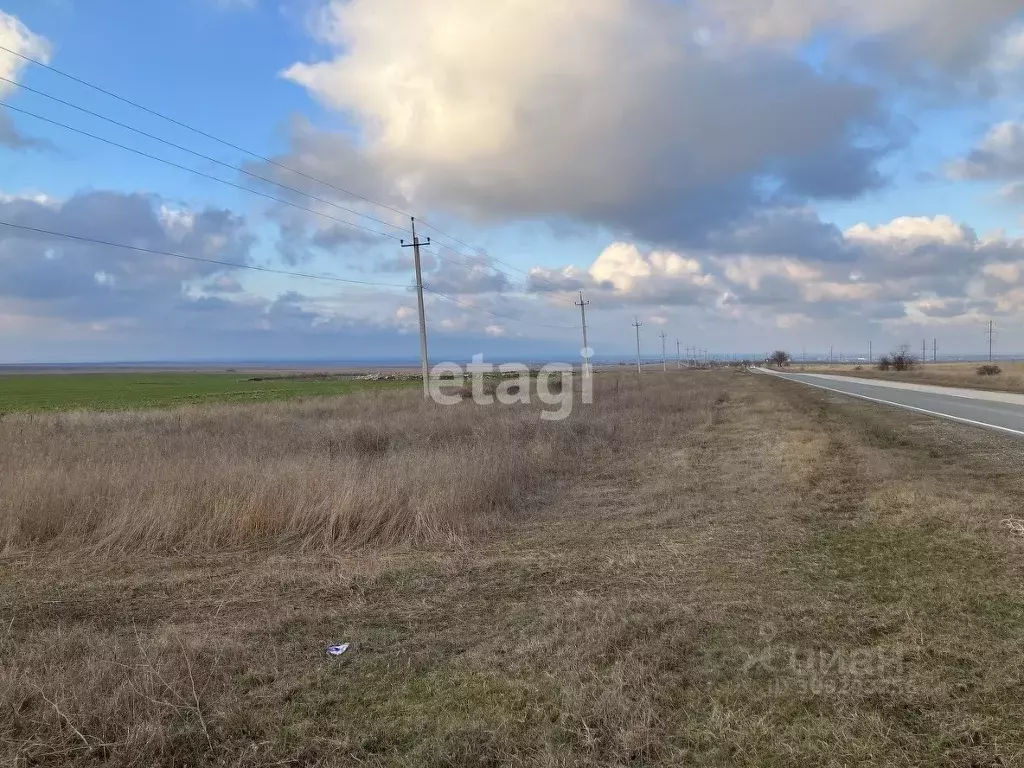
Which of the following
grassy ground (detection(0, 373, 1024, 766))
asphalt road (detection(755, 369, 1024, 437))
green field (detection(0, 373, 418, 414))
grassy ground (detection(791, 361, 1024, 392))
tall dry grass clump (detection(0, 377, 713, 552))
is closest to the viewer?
grassy ground (detection(0, 373, 1024, 766))

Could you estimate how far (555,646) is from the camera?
3.89 meters

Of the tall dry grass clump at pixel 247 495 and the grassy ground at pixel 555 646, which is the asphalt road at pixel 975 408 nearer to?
the grassy ground at pixel 555 646

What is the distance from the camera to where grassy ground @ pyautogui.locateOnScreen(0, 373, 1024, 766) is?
2.86 metres

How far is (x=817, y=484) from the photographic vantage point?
8.92 m

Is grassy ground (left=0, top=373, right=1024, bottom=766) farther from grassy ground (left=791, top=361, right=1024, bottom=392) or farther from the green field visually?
the green field

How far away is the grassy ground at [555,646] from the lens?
286 cm

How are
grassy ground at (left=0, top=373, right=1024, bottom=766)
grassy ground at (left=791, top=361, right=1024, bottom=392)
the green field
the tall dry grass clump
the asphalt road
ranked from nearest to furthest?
grassy ground at (left=0, top=373, right=1024, bottom=766), the tall dry grass clump, the asphalt road, grassy ground at (left=791, top=361, right=1024, bottom=392), the green field

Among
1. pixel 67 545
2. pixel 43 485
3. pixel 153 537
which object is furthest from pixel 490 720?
pixel 43 485

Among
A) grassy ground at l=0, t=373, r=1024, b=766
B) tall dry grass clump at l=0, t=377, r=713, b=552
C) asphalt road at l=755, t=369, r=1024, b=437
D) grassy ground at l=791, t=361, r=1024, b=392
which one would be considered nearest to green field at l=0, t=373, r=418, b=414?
tall dry grass clump at l=0, t=377, r=713, b=552

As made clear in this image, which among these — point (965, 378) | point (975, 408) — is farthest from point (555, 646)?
point (965, 378)

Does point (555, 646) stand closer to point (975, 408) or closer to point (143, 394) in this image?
point (975, 408)

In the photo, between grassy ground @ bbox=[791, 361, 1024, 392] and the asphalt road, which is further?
grassy ground @ bbox=[791, 361, 1024, 392]

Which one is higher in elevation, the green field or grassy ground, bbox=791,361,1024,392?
the green field

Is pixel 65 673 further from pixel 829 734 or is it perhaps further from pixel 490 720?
pixel 829 734
